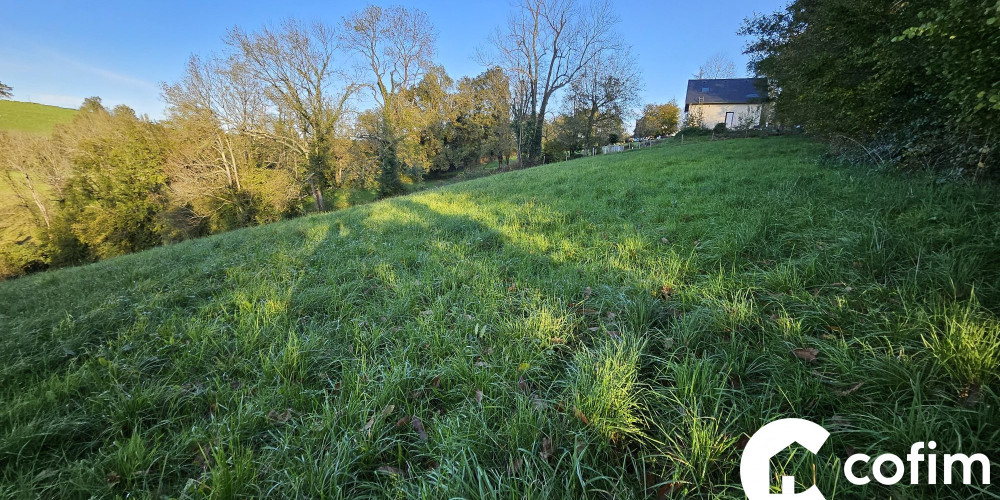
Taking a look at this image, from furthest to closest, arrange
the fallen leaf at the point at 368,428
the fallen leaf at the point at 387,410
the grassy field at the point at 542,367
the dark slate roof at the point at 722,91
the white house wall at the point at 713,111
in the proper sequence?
the white house wall at the point at 713,111 → the dark slate roof at the point at 722,91 → the fallen leaf at the point at 387,410 → the fallen leaf at the point at 368,428 → the grassy field at the point at 542,367

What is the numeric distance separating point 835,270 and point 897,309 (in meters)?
0.65

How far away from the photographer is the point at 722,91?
1682 inches

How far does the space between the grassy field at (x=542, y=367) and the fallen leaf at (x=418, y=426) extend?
14 mm

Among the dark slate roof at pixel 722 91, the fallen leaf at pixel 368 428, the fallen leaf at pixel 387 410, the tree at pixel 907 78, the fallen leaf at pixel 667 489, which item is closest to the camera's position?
the fallen leaf at pixel 667 489

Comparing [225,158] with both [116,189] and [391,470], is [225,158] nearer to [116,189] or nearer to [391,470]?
[116,189]

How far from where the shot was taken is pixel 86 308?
3.56 metres

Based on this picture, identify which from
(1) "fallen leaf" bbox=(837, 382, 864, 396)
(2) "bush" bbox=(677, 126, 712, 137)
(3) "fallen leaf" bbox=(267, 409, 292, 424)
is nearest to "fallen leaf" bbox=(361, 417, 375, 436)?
(3) "fallen leaf" bbox=(267, 409, 292, 424)

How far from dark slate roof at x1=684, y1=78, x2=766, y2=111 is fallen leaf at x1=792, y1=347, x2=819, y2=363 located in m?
50.8

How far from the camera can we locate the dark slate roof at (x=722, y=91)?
136 feet

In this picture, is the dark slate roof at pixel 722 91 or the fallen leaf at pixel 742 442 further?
the dark slate roof at pixel 722 91

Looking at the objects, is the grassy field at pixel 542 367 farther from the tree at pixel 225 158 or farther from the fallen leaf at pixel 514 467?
the tree at pixel 225 158

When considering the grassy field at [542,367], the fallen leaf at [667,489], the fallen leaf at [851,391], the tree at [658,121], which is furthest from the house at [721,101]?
the fallen leaf at [667,489]

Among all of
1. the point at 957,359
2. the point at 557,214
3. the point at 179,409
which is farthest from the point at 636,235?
the point at 179,409

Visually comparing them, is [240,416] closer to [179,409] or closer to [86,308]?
[179,409]
